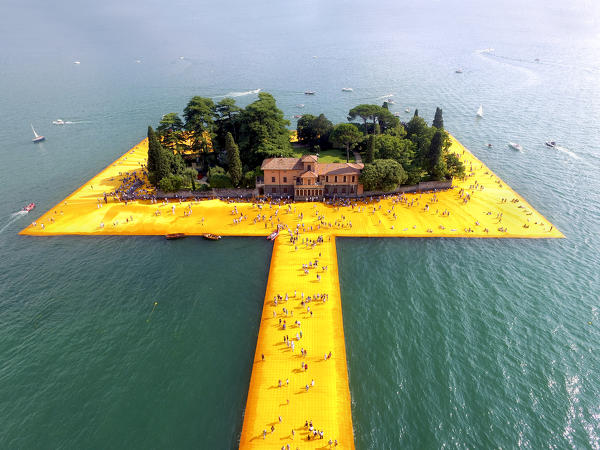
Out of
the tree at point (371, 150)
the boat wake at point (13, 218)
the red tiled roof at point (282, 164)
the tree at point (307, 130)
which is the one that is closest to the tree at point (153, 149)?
the red tiled roof at point (282, 164)

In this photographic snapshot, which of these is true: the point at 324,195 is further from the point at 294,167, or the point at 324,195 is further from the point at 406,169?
the point at 406,169

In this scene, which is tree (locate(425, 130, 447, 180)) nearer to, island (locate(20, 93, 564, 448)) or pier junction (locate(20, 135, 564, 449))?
island (locate(20, 93, 564, 448))

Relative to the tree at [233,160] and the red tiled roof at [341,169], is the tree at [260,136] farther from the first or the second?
the red tiled roof at [341,169]

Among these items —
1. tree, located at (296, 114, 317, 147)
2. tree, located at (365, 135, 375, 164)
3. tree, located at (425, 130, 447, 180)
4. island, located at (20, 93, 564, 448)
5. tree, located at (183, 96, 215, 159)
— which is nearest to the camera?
island, located at (20, 93, 564, 448)

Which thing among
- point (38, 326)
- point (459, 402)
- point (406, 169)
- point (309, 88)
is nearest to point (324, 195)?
point (406, 169)

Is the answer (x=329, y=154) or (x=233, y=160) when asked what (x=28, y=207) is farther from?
(x=329, y=154)

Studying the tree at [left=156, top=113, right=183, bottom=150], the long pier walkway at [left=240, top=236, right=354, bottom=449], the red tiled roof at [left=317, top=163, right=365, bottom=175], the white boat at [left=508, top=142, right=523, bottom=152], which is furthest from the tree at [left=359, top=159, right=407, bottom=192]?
the white boat at [left=508, top=142, right=523, bottom=152]
